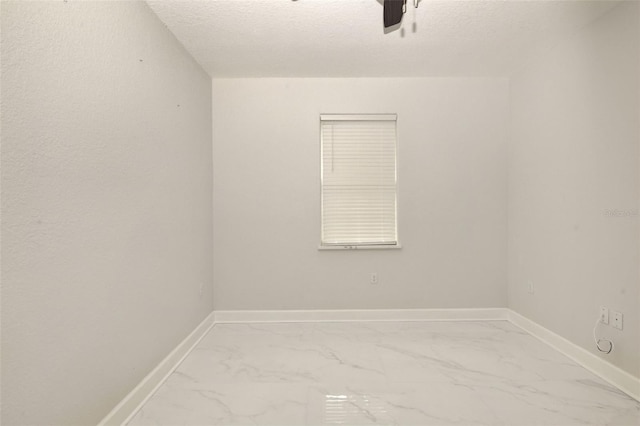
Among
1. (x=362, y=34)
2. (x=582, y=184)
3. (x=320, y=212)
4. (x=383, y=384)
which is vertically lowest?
(x=383, y=384)

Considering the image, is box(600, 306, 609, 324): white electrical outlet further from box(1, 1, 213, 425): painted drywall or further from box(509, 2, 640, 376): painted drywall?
box(1, 1, 213, 425): painted drywall

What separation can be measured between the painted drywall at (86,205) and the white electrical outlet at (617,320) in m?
3.13

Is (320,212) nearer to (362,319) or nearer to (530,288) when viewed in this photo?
(362,319)

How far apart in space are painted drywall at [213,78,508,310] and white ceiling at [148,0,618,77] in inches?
10.0

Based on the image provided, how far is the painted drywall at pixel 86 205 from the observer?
1249mm

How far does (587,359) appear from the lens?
2.45m

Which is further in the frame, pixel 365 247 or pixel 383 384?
pixel 365 247

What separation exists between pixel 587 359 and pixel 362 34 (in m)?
2.98

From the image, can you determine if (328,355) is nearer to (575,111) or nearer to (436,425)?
(436,425)

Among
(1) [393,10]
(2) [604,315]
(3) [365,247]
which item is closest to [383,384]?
(3) [365,247]

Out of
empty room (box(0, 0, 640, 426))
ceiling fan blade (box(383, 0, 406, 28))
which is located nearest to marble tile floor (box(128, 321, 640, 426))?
empty room (box(0, 0, 640, 426))

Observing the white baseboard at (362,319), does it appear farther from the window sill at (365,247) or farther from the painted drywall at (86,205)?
the window sill at (365,247)

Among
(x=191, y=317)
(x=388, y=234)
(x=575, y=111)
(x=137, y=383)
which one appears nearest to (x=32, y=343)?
(x=137, y=383)

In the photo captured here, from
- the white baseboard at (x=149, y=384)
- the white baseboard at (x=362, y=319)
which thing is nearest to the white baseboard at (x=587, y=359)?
the white baseboard at (x=362, y=319)
